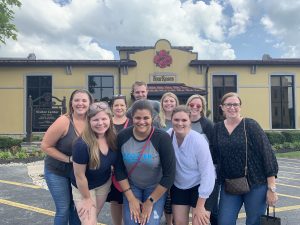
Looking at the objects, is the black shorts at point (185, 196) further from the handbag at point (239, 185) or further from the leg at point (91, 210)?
the leg at point (91, 210)

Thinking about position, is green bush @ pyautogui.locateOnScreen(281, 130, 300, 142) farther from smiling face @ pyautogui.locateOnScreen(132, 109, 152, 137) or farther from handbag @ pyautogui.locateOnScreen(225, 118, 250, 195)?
smiling face @ pyautogui.locateOnScreen(132, 109, 152, 137)

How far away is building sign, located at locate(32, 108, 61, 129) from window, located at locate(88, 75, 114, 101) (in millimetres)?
5620

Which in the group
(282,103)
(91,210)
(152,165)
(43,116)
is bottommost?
(91,210)

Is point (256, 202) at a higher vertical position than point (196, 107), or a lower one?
lower

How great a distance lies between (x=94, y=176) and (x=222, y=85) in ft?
63.8

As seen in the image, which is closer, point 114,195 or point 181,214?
point 181,214

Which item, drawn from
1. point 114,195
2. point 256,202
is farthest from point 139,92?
point 256,202

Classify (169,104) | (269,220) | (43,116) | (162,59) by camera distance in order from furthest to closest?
(162,59) → (43,116) → (169,104) → (269,220)

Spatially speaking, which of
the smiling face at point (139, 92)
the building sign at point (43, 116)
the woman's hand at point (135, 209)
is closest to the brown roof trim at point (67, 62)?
the building sign at point (43, 116)

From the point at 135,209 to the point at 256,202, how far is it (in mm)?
1357

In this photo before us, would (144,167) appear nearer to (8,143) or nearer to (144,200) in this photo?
(144,200)

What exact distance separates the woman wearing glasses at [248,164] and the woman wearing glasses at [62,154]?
5.44 ft

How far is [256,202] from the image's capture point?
3.46 m

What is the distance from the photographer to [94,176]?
321 cm
